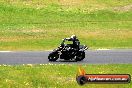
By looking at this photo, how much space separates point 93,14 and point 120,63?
28.2 m

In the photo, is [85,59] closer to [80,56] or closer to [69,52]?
[80,56]

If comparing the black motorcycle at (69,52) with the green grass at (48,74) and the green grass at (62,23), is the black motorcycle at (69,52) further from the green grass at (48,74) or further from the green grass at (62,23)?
the green grass at (62,23)

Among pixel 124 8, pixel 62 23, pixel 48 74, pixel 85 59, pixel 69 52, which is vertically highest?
pixel 124 8

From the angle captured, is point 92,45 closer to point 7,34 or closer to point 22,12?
point 7,34

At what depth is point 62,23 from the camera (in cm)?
5334

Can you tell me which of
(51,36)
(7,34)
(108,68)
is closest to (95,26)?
(51,36)

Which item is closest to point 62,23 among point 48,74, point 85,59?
point 85,59

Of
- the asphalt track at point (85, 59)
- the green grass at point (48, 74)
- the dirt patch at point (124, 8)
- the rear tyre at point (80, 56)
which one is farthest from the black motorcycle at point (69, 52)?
the dirt patch at point (124, 8)

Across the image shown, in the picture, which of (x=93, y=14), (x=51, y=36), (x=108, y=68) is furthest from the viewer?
(x=93, y=14)

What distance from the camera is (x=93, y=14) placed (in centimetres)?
5831

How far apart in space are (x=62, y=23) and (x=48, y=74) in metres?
28.2

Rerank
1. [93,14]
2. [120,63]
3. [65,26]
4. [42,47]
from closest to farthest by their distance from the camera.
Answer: [120,63] → [42,47] → [65,26] → [93,14]

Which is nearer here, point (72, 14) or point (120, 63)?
point (120, 63)

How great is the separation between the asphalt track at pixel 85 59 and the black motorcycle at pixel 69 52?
39cm
